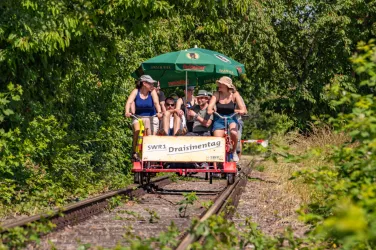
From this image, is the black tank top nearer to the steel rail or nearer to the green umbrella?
the green umbrella

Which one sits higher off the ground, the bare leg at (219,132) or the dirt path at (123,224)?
the bare leg at (219,132)

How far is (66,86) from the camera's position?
15.7m

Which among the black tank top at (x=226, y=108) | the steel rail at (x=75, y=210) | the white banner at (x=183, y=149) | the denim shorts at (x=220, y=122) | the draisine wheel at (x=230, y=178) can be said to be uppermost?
the black tank top at (x=226, y=108)

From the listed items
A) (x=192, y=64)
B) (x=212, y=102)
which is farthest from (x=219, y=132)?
(x=192, y=64)

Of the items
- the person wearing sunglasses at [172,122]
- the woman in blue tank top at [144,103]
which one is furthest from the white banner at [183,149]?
the person wearing sunglasses at [172,122]

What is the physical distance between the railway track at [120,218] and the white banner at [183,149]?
628mm

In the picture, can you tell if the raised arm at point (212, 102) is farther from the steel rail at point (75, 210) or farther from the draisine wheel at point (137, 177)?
the steel rail at point (75, 210)

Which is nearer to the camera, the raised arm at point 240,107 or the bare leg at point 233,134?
the raised arm at point 240,107

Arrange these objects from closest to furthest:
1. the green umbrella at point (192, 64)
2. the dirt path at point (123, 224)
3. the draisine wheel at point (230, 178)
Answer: the dirt path at point (123, 224) → the draisine wheel at point (230, 178) → the green umbrella at point (192, 64)

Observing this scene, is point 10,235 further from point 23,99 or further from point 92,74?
point 92,74

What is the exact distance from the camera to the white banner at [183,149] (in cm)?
1444

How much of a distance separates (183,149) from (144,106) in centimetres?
114

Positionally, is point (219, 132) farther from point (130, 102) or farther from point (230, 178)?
point (130, 102)

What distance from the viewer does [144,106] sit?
14969mm
